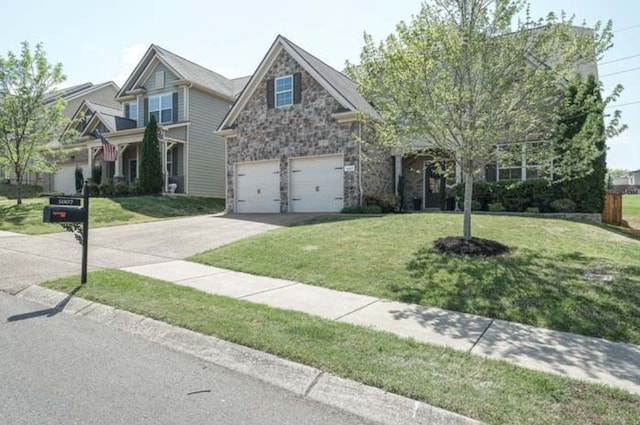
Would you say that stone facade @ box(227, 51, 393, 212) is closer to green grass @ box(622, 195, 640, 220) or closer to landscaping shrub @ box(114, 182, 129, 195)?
landscaping shrub @ box(114, 182, 129, 195)

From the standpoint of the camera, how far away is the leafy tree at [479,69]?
7.91m

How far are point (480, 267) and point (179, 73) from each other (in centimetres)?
2053

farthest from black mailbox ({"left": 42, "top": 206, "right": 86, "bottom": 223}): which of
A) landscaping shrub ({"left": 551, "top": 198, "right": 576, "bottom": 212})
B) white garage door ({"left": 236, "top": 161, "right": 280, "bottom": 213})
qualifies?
landscaping shrub ({"left": 551, "top": 198, "right": 576, "bottom": 212})

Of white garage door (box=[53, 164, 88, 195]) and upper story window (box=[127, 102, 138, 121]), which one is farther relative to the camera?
white garage door (box=[53, 164, 88, 195])

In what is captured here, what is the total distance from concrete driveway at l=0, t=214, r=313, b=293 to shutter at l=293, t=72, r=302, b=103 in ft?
17.6

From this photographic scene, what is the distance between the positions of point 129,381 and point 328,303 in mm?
2948

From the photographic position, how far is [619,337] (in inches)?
183

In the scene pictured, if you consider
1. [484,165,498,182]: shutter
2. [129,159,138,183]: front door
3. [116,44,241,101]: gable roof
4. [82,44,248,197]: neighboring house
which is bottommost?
[484,165,498,182]: shutter

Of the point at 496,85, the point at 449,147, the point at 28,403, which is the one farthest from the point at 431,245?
the point at 28,403

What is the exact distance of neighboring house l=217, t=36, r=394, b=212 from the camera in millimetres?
16312

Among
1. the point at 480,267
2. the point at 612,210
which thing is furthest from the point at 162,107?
the point at 612,210

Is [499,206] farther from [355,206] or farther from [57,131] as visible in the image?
[57,131]

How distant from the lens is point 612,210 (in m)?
15.8

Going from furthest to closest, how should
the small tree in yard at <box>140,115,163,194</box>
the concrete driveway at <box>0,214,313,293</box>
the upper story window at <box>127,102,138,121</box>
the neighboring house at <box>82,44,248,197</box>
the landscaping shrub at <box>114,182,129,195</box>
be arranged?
1. the upper story window at <box>127,102,138,121</box>
2. the neighboring house at <box>82,44,248,197</box>
3. the landscaping shrub at <box>114,182,129,195</box>
4. the small tree in yard at <box>140,115,163,194</box>
5. the concrete driveway at <box>0,214,313,293</box>
